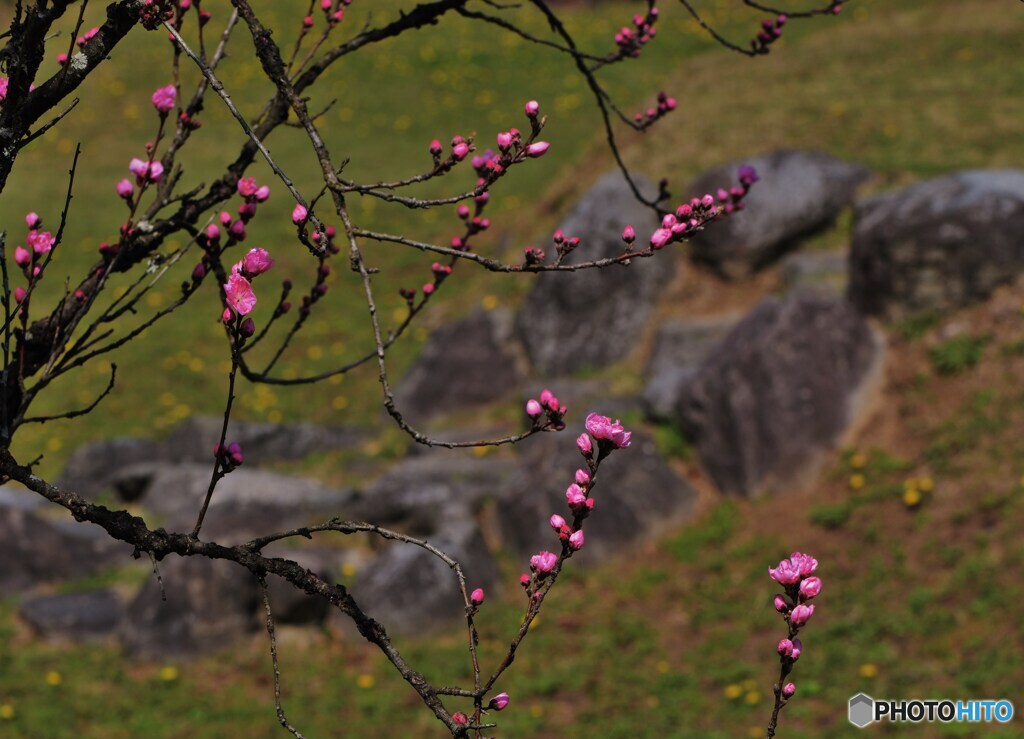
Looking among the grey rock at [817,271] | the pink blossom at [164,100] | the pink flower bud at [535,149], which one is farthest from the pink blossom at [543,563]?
the grey rock at [817,271]

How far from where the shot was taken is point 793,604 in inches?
96.8

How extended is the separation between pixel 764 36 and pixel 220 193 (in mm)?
2331

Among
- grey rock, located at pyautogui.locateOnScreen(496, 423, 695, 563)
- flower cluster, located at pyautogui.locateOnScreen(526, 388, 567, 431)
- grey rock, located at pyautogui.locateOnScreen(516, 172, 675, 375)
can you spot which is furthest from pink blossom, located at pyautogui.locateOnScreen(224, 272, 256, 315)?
grey rock, located at pyautogui.locateOnScreen(516, 172, 675, 375)

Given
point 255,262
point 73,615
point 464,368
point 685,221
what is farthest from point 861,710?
point 464,368

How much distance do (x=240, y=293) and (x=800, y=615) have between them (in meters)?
1.34

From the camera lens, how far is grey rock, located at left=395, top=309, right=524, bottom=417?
504 inches

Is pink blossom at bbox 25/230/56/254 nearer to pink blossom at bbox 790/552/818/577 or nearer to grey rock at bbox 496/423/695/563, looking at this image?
pink blossom at bbox 790/552/818/577

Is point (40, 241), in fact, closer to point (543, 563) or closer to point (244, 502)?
point (543, 563)

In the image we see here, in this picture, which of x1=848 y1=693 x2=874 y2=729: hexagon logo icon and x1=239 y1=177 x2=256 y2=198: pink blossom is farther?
x1=848 y1=693 x2=874 y2=729: hexagon logo icon

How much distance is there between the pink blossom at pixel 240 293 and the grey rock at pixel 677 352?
823 cm

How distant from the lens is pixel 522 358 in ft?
42.0

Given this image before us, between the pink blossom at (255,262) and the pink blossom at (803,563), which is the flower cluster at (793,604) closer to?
the pink blossom at (803,563)

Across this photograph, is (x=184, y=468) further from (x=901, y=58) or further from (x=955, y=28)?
(x=955, y=28)

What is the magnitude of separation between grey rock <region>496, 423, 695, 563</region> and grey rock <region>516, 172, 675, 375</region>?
8.29 feet
